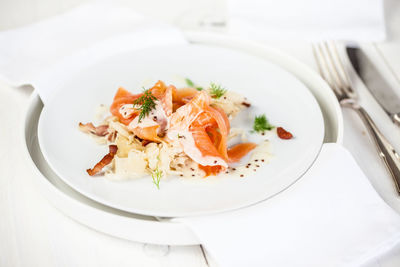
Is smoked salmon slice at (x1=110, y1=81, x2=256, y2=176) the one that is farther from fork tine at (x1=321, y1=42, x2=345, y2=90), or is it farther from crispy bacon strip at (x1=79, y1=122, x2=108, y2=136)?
fork tine at (x1=321, y1=42, x2=345, y2=90)

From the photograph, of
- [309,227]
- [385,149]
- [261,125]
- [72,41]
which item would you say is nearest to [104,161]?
[261,125]

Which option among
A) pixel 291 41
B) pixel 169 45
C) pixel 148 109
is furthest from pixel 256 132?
pixel 291 41

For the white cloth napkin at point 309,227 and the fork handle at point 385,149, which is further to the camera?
the fork handle at point 385,149

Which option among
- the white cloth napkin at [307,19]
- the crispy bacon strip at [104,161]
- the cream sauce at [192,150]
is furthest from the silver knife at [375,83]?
the crispy bacon strip at [104,161]

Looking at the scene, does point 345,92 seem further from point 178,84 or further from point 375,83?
point 178,84

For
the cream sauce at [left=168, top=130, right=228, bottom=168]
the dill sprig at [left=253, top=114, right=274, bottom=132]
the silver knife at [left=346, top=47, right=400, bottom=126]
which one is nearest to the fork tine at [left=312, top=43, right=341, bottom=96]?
→ the silver knife at [left=346, top=47, right=400, bottom=126]

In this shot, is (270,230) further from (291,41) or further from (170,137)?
(291,41)

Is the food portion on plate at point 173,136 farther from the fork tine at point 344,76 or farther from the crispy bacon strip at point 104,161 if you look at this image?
the fork tine at point 344,76
